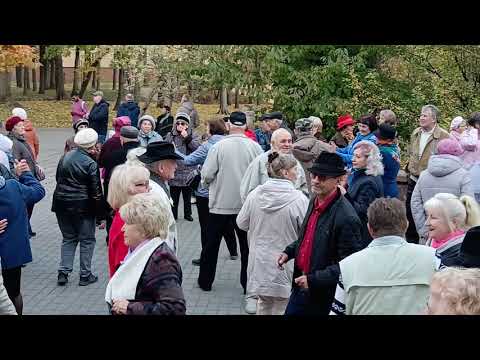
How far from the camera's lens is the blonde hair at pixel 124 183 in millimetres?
4680

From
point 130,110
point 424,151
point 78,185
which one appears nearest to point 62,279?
point 78,185

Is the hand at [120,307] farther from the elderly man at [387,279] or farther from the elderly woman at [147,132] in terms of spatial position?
the elderly woman at [147,132]

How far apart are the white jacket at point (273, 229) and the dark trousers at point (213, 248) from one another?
1.65 meters

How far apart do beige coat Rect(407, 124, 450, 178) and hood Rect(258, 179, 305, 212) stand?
3744 mm

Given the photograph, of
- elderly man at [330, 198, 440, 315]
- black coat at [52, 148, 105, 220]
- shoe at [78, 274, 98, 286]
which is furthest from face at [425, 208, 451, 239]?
shoe at [78, 274, 98, 286]

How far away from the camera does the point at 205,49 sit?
570 inches

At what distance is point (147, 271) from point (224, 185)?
13.3ft

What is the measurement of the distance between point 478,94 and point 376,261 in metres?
11.4

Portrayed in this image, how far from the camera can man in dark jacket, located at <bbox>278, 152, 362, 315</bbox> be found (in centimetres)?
446

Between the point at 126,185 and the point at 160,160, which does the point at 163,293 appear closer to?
the point at 126,185

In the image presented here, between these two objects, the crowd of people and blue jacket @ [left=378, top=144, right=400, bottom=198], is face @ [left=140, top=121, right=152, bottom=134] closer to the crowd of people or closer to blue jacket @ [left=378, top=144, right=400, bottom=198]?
the crowd of people

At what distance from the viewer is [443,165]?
23.3 ft
